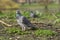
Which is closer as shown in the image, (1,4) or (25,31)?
(25,31)

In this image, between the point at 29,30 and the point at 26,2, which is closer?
the point at 29,30

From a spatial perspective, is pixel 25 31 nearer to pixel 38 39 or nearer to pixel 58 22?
pixel 38 39

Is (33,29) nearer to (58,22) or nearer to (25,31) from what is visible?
(25,31)

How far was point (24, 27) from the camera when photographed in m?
9.21

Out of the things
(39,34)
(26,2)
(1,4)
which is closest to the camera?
(39,34)

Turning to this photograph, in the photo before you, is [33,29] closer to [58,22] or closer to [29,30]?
[29,30]

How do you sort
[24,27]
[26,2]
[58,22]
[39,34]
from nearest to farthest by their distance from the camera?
[39,34]
[24,27]
[58,22]
[26,2]

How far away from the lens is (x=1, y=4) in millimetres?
24906

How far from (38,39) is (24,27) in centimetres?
134

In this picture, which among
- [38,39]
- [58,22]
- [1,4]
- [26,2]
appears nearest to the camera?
[38,39]

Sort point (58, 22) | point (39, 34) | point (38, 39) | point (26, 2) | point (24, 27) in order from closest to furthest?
point (38, 39) → point (39, 34) → point (24, 27) → point (58, 22) → point (26, 2)

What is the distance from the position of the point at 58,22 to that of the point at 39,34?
3.43m

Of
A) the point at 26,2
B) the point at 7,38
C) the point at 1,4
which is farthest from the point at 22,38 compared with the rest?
the point at 26,2

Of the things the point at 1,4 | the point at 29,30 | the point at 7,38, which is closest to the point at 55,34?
the point at 29,30
